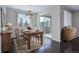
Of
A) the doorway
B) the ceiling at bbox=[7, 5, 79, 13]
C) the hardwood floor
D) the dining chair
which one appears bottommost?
the hardwood floor

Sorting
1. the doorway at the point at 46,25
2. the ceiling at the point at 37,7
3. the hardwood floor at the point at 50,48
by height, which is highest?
the ceiling at the point at 37,7

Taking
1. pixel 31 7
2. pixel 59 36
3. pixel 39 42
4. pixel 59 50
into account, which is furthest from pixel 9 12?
pixel 59 50

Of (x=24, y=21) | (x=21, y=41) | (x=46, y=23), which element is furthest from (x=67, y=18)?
(x=21, y=41)

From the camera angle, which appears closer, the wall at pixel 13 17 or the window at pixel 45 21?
the wall at pixel 13 17

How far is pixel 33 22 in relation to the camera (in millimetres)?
2133

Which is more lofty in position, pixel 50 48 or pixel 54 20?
pixel 54 20

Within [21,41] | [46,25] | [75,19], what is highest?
[75,19]

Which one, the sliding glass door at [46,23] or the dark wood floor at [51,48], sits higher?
the sliding glass door at [46,23]

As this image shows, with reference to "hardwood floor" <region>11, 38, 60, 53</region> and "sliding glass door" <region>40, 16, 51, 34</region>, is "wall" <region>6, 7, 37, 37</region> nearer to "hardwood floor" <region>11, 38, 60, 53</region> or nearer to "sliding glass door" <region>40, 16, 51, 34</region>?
"sliding glass door" <region>40, 16, 51, 34</region>

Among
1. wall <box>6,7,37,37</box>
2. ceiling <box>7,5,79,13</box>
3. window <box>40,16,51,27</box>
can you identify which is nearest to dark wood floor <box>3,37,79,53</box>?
window <box>40,16,51,27</box>

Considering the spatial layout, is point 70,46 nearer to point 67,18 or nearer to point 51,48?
point 51,48

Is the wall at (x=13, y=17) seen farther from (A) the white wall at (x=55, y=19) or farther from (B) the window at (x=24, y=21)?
(A) the white wall at (x=55, y=19)

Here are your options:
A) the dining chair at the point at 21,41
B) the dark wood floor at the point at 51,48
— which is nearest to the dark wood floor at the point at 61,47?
the dark wood floor at the point at 51,48

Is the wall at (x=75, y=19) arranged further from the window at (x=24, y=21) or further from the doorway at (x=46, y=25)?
the window at (x=24, y=21)
